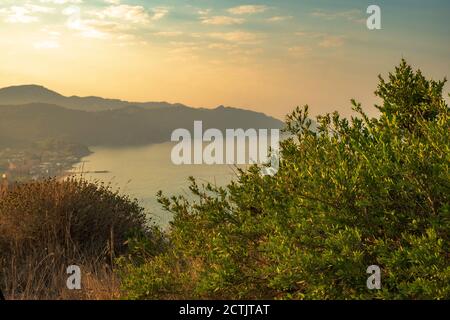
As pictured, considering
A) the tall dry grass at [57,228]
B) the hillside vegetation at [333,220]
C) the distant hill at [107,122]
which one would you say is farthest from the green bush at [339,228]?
the distant hill at [107,122]

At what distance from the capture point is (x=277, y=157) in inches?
291

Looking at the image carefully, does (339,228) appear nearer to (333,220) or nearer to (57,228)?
(333,220)

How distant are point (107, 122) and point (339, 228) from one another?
59240 millimetres

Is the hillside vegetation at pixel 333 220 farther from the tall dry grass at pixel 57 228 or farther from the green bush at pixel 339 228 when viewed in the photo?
the tall dry grass at pixel 57 228

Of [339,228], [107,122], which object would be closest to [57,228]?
[339,228]

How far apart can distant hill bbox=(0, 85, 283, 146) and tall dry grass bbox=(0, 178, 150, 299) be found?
112 ft

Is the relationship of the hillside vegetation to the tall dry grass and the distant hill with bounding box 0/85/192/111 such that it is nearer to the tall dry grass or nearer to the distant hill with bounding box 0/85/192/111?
the tall dry grass

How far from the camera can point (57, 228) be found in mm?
10961

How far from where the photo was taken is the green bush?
16.1 feet

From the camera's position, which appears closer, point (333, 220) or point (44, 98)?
point (333, 220)

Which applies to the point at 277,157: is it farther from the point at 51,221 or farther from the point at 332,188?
the point at 51,221

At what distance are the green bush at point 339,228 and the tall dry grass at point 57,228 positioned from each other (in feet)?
12.2
